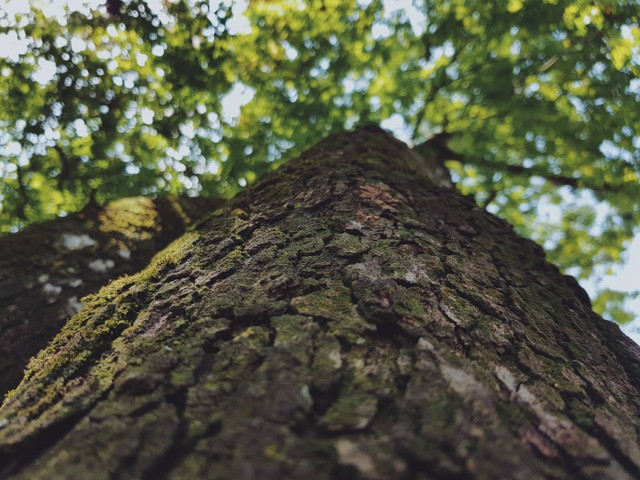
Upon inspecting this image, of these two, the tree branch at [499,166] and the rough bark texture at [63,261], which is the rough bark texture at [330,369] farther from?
the tree branch at [499,166]

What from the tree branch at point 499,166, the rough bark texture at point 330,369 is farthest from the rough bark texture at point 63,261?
the tree branch at point 499,166

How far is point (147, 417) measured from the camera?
996 millimetres

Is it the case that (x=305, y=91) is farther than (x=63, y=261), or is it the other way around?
(x=305, y=91)

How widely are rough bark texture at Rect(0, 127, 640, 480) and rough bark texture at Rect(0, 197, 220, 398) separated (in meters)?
1.28

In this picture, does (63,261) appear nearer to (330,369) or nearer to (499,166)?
(330,369)

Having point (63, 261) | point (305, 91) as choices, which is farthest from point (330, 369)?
point (305, 91)

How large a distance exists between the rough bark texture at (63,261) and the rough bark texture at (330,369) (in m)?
1.28

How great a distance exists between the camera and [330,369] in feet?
3.57

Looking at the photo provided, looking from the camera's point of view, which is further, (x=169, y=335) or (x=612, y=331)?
(x=612, y=331)

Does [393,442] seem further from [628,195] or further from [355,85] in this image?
[628,195]

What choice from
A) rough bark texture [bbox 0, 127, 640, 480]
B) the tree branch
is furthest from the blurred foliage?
rough bark texture [bbox 0, 127, 640, 480]

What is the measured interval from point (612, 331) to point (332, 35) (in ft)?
18.0

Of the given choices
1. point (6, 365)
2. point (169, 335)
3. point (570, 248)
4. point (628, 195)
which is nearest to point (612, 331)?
point (169, 335)

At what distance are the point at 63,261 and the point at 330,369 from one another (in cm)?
309
